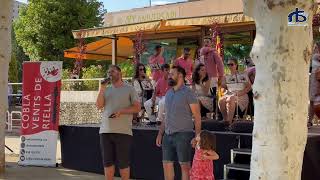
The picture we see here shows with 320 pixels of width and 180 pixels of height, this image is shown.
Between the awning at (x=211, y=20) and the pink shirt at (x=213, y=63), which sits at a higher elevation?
the awning at (x=211, y=20)

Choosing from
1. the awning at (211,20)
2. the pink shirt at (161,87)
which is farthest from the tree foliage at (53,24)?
the pink shirt at (161,87)

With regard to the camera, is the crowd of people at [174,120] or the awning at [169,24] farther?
the awning at [169,24]

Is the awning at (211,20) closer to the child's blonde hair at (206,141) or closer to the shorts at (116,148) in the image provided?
the shorts at (116,148)

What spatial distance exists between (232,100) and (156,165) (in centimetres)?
Result: 173

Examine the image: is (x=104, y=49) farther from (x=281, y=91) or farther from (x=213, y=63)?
(x=281, y=91)

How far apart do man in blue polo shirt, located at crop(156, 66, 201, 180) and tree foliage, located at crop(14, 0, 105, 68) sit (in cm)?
2754

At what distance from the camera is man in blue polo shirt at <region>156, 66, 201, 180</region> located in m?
7.25

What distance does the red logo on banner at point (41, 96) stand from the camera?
37.7 feet

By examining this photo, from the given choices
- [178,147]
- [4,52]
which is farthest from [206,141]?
[4,52]

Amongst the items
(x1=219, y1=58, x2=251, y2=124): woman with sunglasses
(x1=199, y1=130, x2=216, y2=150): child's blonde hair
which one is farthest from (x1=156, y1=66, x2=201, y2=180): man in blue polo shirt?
(x1=219, y1=58, x2=251, y2=124): woman with sunglasses

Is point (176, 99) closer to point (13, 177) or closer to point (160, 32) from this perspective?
point (13, 177)

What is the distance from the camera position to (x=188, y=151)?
7289mm

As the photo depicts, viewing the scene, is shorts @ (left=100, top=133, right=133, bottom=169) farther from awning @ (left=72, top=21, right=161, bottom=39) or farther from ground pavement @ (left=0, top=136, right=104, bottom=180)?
awning @ (left=72, top=21, right=161, bottom=39)

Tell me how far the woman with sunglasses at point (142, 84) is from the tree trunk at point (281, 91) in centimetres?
703
